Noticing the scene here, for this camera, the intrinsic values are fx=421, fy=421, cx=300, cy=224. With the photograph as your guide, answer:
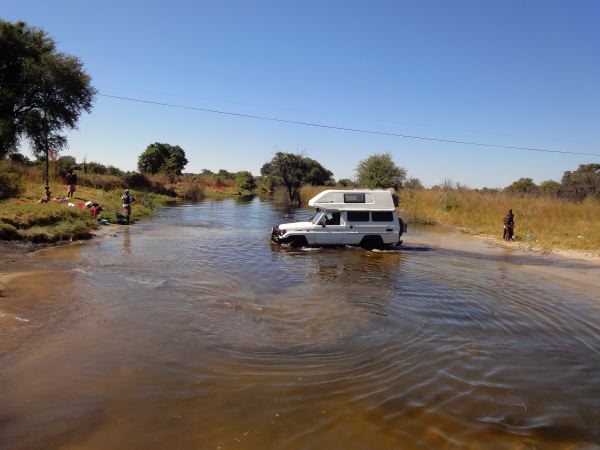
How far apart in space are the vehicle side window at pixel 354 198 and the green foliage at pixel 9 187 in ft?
55.7

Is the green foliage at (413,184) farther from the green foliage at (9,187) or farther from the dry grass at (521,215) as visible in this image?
the green foliage at (9,187)

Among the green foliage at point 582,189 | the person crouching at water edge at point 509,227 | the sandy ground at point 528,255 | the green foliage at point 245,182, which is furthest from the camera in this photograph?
the green foliage at point 245,182

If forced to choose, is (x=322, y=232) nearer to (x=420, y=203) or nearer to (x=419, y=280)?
(x=419, y=280)

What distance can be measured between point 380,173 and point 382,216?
31.8 metres

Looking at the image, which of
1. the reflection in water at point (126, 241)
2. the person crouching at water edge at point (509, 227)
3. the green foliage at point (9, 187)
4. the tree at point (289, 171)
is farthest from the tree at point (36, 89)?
the person crouching at water edge at point (509, 227)

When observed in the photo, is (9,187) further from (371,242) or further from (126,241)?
(371,242)

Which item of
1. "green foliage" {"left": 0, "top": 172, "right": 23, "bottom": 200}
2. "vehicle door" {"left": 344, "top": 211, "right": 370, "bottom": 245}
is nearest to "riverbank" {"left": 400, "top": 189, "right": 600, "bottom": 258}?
"vehicle door" {"left": 344, "top": 211, "right": 370, "bottom": 245}

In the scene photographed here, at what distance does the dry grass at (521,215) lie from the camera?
2234 cm

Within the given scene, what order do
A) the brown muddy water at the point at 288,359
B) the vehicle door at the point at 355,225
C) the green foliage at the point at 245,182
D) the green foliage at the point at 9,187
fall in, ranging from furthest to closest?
the green foliage at the point at 245,182, the green foliage at the point at 9,187, the vehicle door at the point at 355,225, the brown muddy water at the point at 288,359

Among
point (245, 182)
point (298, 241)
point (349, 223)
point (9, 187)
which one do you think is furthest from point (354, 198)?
point (245, 182)

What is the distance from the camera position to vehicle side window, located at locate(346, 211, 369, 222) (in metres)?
17.9

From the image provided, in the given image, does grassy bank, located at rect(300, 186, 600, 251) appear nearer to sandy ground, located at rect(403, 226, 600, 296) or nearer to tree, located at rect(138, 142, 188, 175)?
sandy ground, located at rect(403, 226, 600, 296)

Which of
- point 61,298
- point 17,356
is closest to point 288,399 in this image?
point 17,356

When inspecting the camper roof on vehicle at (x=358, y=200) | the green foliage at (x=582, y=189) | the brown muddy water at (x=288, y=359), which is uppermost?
the green foliage at (x=582, y=189)
